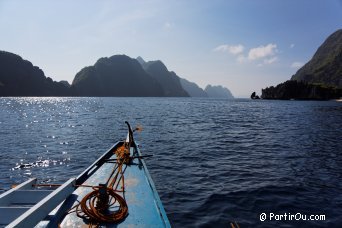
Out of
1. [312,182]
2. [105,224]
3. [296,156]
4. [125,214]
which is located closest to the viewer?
[105,224]

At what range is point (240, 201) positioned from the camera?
36.7ft

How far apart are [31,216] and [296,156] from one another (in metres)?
19.1

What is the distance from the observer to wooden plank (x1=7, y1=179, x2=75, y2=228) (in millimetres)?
4742

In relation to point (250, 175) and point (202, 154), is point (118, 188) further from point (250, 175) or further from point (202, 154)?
point (202, 154)

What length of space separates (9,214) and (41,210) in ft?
4.04

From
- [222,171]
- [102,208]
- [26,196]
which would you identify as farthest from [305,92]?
[26,196]

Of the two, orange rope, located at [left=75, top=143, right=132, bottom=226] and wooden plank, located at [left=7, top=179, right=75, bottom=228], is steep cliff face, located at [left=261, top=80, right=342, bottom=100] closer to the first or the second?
orange rope, located at [left=75, top=143, right=132, bottom=226]

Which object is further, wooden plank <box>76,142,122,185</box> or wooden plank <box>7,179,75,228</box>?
wooden plank <box>76,142,122,185</box>

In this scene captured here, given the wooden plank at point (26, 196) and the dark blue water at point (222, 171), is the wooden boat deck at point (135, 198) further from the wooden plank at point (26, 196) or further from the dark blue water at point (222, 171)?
the dark blue water at point (222, 171)

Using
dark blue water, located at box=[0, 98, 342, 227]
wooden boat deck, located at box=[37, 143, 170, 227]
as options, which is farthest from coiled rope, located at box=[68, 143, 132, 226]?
dark blue water, located at box=[0, 98, 342, 227]

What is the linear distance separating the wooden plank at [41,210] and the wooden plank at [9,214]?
74cm

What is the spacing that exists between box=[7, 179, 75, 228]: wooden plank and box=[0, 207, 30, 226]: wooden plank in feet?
2.44

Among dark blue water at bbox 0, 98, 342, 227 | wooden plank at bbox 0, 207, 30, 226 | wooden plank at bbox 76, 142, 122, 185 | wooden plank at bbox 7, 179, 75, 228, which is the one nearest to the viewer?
wooden plank at bbox 7, 179, 75, 228

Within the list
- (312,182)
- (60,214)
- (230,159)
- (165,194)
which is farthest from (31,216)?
(230,159)
